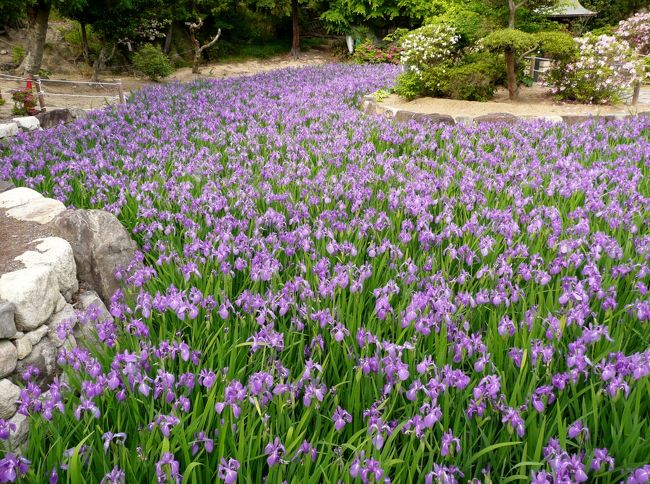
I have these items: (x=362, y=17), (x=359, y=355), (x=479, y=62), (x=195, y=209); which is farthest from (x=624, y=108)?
(x=362, y=17)

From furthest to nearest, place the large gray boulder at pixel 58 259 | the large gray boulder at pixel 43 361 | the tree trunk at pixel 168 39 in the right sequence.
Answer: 1. the tree trunk at pixel 168 39
2. the large gray boulder at pixel 58 259
3. the large gray boulder at pixel 43 361

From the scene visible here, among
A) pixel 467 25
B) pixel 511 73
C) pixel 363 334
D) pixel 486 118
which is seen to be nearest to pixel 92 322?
pixel 363 334

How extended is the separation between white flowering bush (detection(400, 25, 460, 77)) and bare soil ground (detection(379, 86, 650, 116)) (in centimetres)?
80

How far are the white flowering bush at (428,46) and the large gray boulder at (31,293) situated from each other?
31.8 ft

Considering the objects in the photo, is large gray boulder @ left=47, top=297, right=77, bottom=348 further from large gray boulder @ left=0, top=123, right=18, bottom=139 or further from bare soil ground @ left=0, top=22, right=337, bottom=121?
bare soil ground @ left=0, top=22, right=337, bottom=121

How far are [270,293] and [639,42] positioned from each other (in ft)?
68.8

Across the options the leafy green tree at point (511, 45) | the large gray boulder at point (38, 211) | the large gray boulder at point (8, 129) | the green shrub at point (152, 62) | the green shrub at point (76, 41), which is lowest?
the large gray boulder at point (38, 211)

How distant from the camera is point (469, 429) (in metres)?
1.92

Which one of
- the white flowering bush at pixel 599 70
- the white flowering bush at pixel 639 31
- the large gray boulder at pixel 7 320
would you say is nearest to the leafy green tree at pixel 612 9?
the white flowering bush at pixel 639 31

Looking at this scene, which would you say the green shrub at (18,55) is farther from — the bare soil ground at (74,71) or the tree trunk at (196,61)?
the tree trunk at (196,61)

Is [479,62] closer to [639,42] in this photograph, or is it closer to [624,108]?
[624,108]

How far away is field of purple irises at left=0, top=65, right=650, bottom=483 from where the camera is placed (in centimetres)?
173

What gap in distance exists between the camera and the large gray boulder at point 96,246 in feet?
10.9

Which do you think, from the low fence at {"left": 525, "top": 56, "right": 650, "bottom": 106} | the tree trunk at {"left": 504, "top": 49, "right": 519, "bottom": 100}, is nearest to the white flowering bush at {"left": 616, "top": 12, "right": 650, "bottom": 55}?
the low fence at {"left": 525, "top": 56, "right": 650, "bottom": 106}
